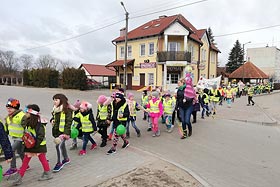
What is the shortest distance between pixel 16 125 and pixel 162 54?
2393 centimetres

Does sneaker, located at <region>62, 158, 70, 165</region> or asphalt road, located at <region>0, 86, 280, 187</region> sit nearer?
asphalt road, located at <region>0, 86, 280, 187</region>

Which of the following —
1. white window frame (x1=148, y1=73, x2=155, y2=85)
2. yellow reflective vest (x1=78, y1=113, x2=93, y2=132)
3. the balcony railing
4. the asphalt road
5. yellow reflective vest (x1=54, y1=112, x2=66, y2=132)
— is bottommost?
the asphalt road

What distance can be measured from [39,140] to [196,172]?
3.00 meters

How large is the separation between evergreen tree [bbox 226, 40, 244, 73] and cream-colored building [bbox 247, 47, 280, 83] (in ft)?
55.3

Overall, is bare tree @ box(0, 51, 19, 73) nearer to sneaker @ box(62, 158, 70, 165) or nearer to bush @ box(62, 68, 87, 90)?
bush @ box(62, 68, 87, 90)

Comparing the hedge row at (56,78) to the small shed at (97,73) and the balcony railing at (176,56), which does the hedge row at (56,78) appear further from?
the balcony railing at (176,56)

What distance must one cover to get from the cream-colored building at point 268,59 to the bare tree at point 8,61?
259 feet

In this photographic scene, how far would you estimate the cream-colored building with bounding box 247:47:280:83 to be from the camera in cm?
7031

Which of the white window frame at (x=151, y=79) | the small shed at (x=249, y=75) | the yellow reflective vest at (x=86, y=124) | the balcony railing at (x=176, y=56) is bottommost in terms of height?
the yellow reflective vest at (x=86, y=124)

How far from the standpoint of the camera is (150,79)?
29.0m

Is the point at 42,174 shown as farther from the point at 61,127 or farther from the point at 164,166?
the point at 164,166

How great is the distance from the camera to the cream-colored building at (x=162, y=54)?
26.7 metres

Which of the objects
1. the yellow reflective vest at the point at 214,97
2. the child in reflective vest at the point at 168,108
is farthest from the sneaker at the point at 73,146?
the yellow reflective vest at the point at 214,97

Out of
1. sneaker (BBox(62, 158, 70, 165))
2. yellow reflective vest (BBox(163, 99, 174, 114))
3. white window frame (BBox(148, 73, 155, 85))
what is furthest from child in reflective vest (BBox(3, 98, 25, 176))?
white window frame (BBox(148, 73, 155, 85))
